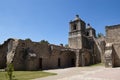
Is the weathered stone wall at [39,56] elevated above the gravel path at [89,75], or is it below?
above

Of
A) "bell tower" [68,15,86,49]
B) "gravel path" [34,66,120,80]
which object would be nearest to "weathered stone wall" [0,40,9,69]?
"gravel path" [34,66,120,80]

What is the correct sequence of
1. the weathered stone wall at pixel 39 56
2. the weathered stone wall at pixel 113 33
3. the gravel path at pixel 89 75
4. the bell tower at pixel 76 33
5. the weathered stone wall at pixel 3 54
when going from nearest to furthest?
the gravel path at pixel 89 75
the weathered stone wall at pixel 39 56
the weathered stone wall at pixel 3 54
the weathered stone wall at pixel 113 33
the bell tower at pixel 76 33

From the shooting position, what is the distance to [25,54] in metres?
20.2

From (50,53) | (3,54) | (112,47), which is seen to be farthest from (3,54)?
(112,47)

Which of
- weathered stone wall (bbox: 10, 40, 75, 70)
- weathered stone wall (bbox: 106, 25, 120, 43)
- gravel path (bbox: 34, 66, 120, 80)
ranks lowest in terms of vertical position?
gravel path (bbox: 34, 66, 120, 80)

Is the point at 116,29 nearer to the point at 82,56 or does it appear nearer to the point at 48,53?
the point at 82,56

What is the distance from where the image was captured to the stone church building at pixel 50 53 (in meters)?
19.9

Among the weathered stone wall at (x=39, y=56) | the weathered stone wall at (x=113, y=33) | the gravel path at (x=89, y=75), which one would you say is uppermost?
the weathered stone wall at (x=113, y=33)

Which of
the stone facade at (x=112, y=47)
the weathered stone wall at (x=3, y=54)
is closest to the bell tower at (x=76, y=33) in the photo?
the stone facade at (x=112, y=47)

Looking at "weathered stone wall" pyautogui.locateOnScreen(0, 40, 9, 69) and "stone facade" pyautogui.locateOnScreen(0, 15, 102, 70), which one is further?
"weathered stone wall" pyautogui.locateOnScreen(0, 40, 9, 69)

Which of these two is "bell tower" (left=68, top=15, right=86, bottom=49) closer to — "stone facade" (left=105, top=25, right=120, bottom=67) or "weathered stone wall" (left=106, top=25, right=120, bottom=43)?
"weathered stone wall" (left=106, top=25, right=120, bottom=43)

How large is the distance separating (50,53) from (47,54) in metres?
0.66

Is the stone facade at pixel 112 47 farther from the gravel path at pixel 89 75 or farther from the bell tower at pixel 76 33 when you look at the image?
the bell tower at pixel 76 33

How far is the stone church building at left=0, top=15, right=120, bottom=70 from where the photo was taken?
19.9 m
